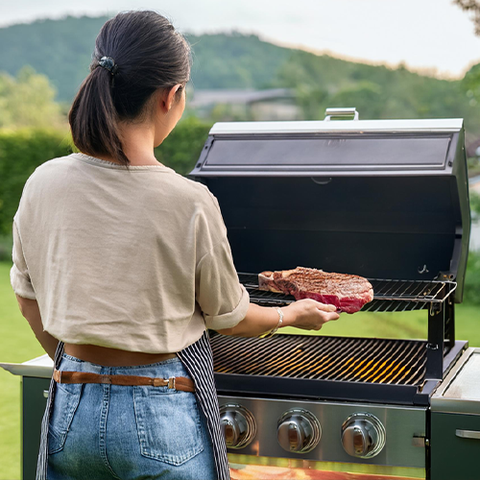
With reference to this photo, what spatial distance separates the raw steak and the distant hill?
10209mm

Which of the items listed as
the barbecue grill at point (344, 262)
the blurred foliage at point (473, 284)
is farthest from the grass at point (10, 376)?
the blurred foliage at point (473, 284)

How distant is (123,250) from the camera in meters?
1.44

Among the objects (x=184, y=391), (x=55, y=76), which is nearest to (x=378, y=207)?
Answer: (x=184, y=391)

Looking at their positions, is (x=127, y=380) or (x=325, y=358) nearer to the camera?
(x=127, y=380)

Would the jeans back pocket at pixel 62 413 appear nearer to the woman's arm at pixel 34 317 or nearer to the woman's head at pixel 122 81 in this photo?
the woman's arm at pixel 34 317

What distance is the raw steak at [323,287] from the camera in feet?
6.95

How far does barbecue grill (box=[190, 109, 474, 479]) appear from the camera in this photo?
2006mm

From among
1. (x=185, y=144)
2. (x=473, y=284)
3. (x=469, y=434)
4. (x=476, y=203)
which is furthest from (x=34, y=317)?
(x=185, y=144)

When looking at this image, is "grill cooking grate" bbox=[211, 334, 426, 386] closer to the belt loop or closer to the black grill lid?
the black grill lid

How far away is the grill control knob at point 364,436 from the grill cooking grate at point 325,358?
0.13 meters

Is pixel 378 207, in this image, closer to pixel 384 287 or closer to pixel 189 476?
pixel 384 287

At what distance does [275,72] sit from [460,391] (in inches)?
955

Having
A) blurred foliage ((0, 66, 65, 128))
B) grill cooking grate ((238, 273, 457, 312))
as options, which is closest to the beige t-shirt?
grill cooking grate ((238, 273, 457, 312))

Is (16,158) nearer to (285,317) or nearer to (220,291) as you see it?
(285,317)
